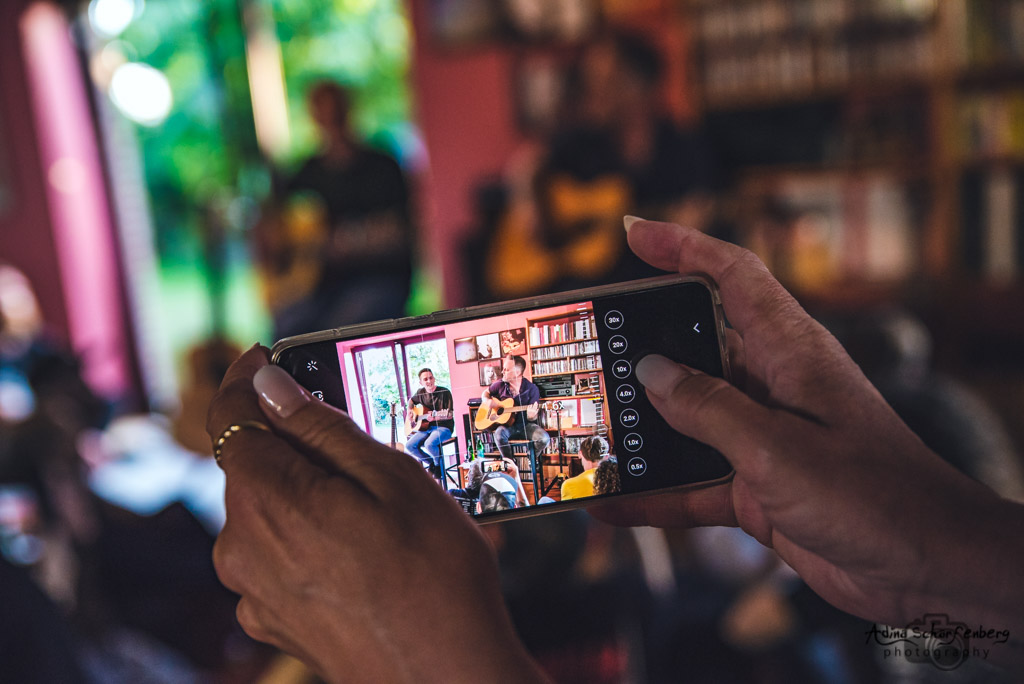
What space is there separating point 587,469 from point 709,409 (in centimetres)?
12

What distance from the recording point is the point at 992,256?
8.79ft

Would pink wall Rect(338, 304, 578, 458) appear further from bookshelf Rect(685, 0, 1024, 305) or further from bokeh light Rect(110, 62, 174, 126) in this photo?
bokeh light Rect(110, 62, 174, 126)

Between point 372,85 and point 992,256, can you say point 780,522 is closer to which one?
point 992,256

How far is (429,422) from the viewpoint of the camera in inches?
22.1

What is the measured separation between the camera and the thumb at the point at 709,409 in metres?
0.50

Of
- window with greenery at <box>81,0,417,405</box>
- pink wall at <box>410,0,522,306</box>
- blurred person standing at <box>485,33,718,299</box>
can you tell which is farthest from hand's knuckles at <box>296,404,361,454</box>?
window with greenery at <box>81,0,417,405</box>

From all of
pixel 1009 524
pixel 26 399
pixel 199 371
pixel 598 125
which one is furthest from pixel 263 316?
pixel 1009 524

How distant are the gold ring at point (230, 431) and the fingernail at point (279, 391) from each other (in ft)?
0.05

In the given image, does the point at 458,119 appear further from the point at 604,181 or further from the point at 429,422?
the point at 429,422

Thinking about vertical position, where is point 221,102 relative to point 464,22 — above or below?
below

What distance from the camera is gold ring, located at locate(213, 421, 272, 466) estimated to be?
474 millimetres

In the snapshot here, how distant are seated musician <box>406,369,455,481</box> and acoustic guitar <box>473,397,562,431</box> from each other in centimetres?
3

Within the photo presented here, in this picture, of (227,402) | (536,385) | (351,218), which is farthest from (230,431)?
(351,218)

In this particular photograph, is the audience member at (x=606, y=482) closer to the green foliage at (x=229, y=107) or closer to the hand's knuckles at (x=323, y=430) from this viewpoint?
the hand's knuckles at (x=323, y=430)
